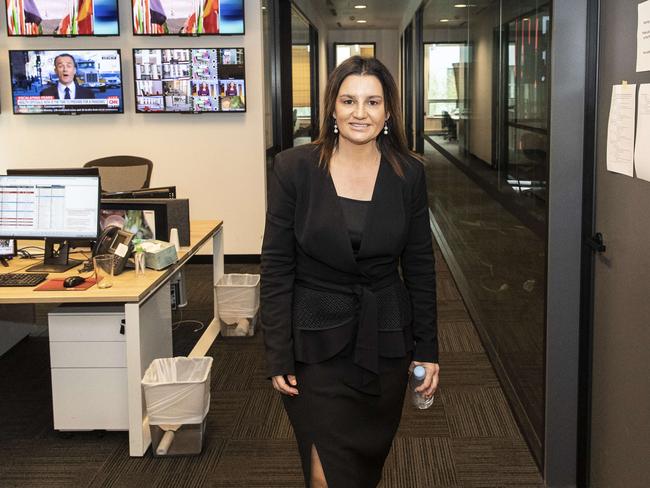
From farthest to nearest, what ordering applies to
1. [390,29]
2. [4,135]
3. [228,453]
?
[390,29], [4,135], [228,453]

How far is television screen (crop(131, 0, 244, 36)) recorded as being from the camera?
6320mm

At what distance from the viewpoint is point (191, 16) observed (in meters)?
6.34

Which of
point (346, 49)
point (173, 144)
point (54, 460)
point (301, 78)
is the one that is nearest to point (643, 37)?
point (54, 460)

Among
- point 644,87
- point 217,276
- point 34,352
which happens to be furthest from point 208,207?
point 644,87

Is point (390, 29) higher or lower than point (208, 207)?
higher

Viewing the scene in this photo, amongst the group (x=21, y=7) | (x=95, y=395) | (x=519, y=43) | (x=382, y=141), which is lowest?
(x=95, y=395)

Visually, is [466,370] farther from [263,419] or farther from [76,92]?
[76,92]

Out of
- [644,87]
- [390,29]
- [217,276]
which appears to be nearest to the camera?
[644,87]

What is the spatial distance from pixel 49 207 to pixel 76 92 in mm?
3142

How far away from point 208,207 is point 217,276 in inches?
71.2

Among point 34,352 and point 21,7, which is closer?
point 34,352

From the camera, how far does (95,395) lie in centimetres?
339

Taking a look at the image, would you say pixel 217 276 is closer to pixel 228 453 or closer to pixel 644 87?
pixel 228 453

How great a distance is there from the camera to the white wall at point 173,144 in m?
6.58
